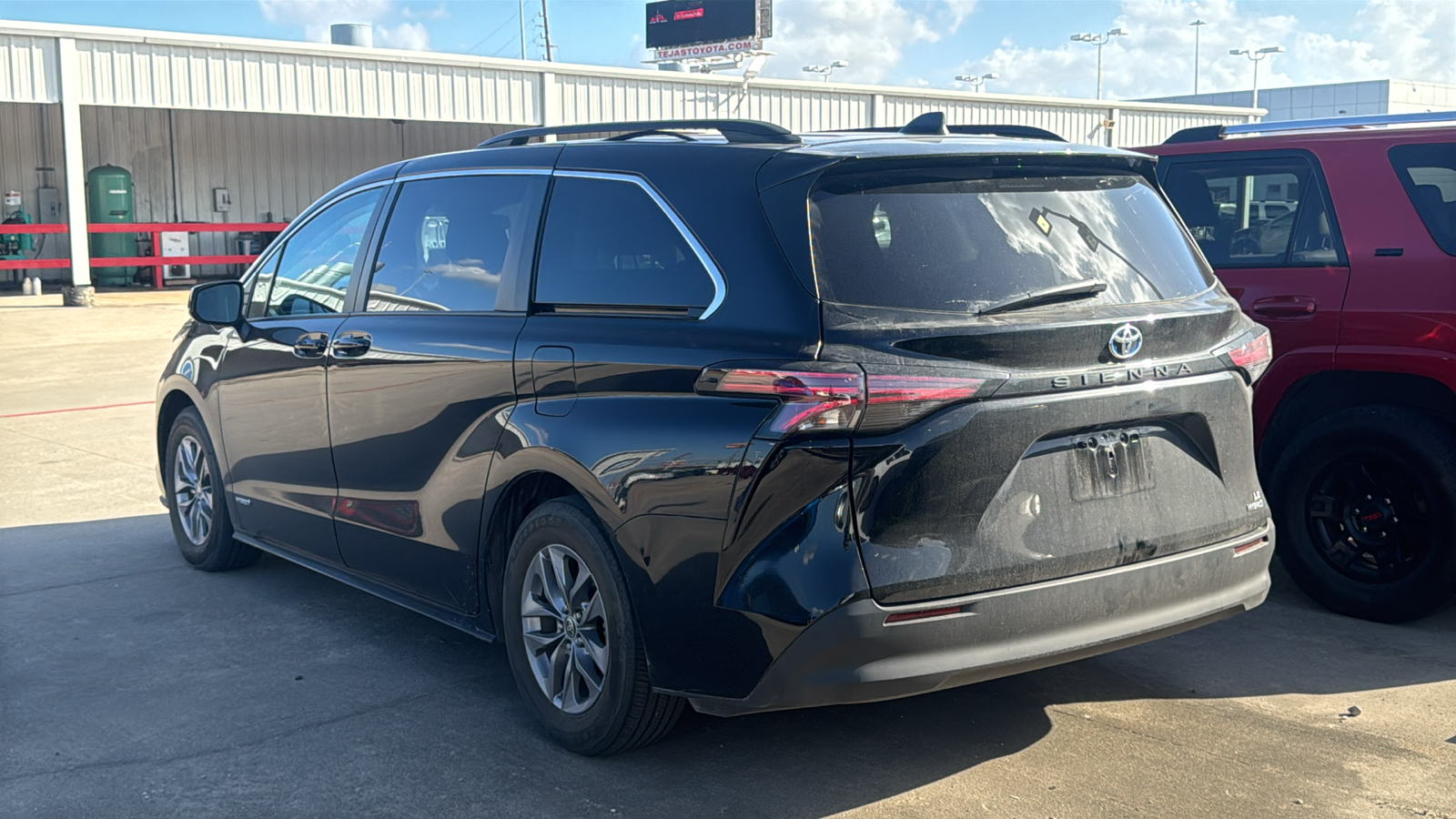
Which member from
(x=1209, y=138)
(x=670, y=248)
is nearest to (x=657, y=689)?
(x=670, y=248)

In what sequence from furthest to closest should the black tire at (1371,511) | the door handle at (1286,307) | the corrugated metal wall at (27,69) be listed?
the corrugated metal wall at (27,69), the door handle at (1286,307), the black tire at (1371,511)

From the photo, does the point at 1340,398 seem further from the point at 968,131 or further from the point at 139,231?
the point at 139,231

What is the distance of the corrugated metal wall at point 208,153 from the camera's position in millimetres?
29266

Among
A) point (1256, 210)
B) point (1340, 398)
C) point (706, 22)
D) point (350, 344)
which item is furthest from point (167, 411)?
point (706, 22)

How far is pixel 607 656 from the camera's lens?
383cm

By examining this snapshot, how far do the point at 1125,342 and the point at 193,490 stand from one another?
449cm

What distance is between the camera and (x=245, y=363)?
18.7ft

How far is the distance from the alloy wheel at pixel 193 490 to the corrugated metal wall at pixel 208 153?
1013 inches

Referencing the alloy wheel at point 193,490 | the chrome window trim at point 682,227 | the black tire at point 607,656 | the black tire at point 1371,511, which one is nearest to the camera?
the chrome window trim at point 682,227

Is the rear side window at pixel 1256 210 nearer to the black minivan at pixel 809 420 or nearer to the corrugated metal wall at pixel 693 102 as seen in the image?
the black minivan at pixel 809 420

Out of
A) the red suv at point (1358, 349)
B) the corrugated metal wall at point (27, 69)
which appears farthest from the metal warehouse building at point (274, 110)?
the red suv at point (1358, 349)

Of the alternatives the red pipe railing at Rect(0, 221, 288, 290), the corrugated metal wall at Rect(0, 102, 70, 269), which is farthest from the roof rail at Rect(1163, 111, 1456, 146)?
the corrugated metal wall at Rect(0, 102, 70, 269)

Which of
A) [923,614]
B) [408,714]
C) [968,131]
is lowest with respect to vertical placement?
[408,714]

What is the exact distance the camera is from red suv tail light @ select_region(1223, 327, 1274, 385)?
3.99 meters
